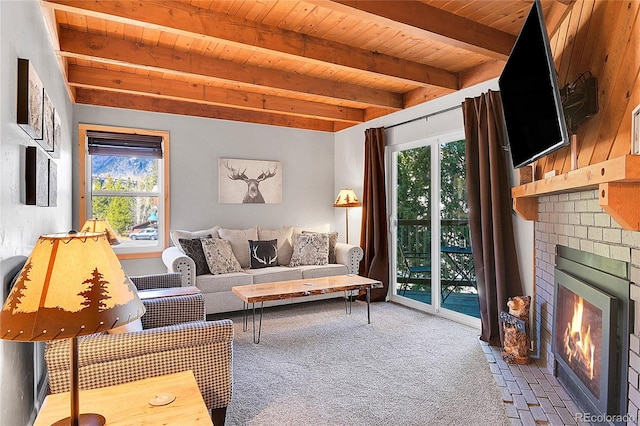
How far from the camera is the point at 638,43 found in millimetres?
1555

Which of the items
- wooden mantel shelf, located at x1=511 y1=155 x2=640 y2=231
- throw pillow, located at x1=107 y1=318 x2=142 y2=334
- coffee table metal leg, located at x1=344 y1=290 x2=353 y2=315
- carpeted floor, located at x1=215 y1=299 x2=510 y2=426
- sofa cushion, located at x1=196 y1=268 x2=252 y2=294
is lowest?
carpeted floor, located at x1=215 y1=299 x2=510 y2=426

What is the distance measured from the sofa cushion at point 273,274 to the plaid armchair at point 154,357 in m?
2.29

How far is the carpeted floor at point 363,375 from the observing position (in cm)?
218

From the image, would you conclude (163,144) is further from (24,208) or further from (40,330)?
(40,330)

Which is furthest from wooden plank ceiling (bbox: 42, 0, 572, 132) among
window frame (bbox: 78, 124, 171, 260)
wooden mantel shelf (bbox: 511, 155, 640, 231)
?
wooden mantel shelf (bbox: 511, 155, 640, 231)

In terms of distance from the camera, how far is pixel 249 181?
17.2 feet

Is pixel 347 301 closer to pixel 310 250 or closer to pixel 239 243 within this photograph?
pixel 310 250

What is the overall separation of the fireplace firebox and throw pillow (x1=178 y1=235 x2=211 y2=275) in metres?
3.25

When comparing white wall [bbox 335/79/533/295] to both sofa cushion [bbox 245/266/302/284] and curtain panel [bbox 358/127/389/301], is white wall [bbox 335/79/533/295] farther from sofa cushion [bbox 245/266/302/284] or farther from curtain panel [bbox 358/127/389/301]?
sofa cushion [bbox 245/266/302/284]

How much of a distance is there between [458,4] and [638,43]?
1.36 meters

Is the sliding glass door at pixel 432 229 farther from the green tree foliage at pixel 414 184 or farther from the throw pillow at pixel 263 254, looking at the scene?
the throw pillow at pixel 263 254

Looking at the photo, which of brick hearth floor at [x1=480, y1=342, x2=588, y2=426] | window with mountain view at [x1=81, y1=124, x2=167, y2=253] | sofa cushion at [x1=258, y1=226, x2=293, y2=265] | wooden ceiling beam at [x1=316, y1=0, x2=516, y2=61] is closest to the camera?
brick hearth floor at [x1=480, y1=342, x2=588, y2=426]

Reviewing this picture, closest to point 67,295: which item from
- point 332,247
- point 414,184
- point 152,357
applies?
point 152,357

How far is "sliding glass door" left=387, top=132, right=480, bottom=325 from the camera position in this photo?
399cm
